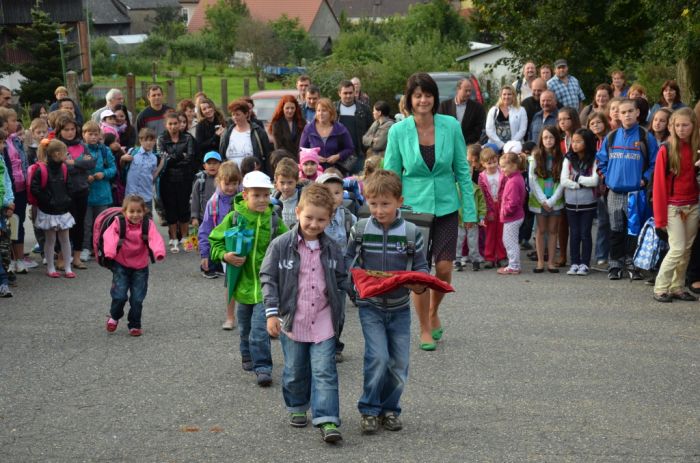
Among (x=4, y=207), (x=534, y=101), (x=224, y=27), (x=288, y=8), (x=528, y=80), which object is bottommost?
(x=4, y=207)

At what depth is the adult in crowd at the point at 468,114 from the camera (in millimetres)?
15039

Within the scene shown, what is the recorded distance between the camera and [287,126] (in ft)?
45.4

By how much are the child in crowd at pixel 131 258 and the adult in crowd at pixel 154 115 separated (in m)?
6.17

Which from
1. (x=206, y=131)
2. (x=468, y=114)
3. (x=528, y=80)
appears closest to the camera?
(x=206, y=131)

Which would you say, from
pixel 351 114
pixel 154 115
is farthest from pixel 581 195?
pixel 154 115

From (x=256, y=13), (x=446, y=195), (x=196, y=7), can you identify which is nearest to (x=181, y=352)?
(x=446, y=195)

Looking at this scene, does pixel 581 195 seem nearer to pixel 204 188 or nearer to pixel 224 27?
pixel 204 188

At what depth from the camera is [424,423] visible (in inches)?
259

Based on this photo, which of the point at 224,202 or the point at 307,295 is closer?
the point at 307,295

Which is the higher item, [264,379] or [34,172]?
[34,172]

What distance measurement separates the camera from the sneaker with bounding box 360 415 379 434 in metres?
6.34

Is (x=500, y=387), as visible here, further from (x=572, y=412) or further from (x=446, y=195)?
(x=446, y=195)

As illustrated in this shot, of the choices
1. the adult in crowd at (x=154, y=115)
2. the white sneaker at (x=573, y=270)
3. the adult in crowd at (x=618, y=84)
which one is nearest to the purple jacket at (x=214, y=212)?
the white sneaker at (x=573, y=270)

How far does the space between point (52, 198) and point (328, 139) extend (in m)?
3.33
